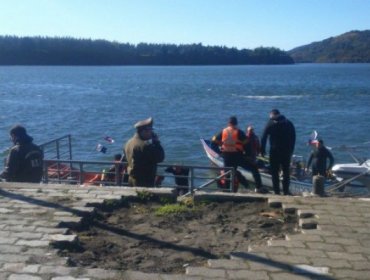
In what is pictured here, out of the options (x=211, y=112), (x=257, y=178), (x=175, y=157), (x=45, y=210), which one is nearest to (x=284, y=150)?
(x=257, y=178)

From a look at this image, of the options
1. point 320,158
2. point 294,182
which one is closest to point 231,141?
point 320,158

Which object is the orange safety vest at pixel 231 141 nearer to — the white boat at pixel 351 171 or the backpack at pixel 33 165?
the backpack at pixel 33 165

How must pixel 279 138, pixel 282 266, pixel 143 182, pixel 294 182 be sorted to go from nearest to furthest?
pixel 282 266
pixel 143 182
pixel 279 138
pixel 294 182

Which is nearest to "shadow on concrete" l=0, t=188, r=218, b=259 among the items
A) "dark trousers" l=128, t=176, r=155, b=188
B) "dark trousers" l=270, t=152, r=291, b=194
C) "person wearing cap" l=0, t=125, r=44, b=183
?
"person wearing cap" l=0, t=125, r=44, b=183

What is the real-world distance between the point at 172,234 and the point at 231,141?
5500 mm

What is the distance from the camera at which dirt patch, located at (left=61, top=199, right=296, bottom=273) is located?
245 inches

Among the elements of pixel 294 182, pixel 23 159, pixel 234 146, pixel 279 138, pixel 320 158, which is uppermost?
pixel 279 138

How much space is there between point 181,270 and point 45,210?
260cm

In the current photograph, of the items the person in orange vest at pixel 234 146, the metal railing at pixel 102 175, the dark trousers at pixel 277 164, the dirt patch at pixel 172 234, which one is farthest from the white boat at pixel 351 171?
the dirt patch at pixel 172 234

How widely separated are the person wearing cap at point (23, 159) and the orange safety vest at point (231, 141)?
4.23 metres

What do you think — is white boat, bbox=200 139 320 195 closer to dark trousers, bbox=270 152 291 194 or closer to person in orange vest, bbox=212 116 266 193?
person in orange vest, bbox=212 116 266 193

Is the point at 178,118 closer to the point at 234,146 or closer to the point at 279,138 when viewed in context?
the point at 234,146

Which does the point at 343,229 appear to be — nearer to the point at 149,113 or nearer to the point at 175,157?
the point at 175,157

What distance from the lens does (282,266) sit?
19.3 ft
